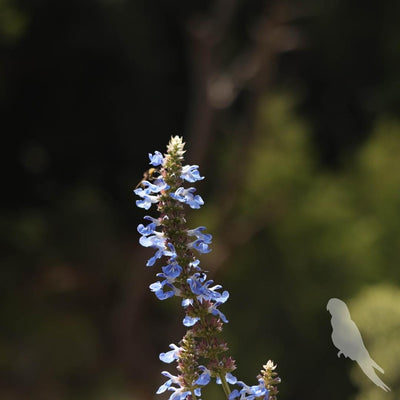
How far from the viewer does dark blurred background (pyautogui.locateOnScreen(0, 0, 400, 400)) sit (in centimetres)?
283

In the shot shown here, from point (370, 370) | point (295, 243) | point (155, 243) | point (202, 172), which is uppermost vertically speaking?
point (202, 172)

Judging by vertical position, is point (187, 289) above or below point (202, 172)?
below

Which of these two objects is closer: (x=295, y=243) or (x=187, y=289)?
(x=187, y=289)

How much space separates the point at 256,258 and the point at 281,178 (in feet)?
1.19

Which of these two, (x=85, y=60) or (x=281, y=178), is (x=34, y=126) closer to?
(x=85, y=60)

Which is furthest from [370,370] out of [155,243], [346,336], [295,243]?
[295,243]

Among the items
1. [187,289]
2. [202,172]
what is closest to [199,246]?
[187,289]

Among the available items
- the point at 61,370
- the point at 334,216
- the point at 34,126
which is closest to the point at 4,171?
the point at 34,126

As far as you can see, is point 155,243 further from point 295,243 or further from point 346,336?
point 295,243

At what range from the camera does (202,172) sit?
3.01 m

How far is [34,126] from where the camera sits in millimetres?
3301

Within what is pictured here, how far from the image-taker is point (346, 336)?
1.46 feet

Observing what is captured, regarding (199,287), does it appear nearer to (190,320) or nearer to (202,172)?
(190,320)

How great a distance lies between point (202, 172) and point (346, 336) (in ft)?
8.46
